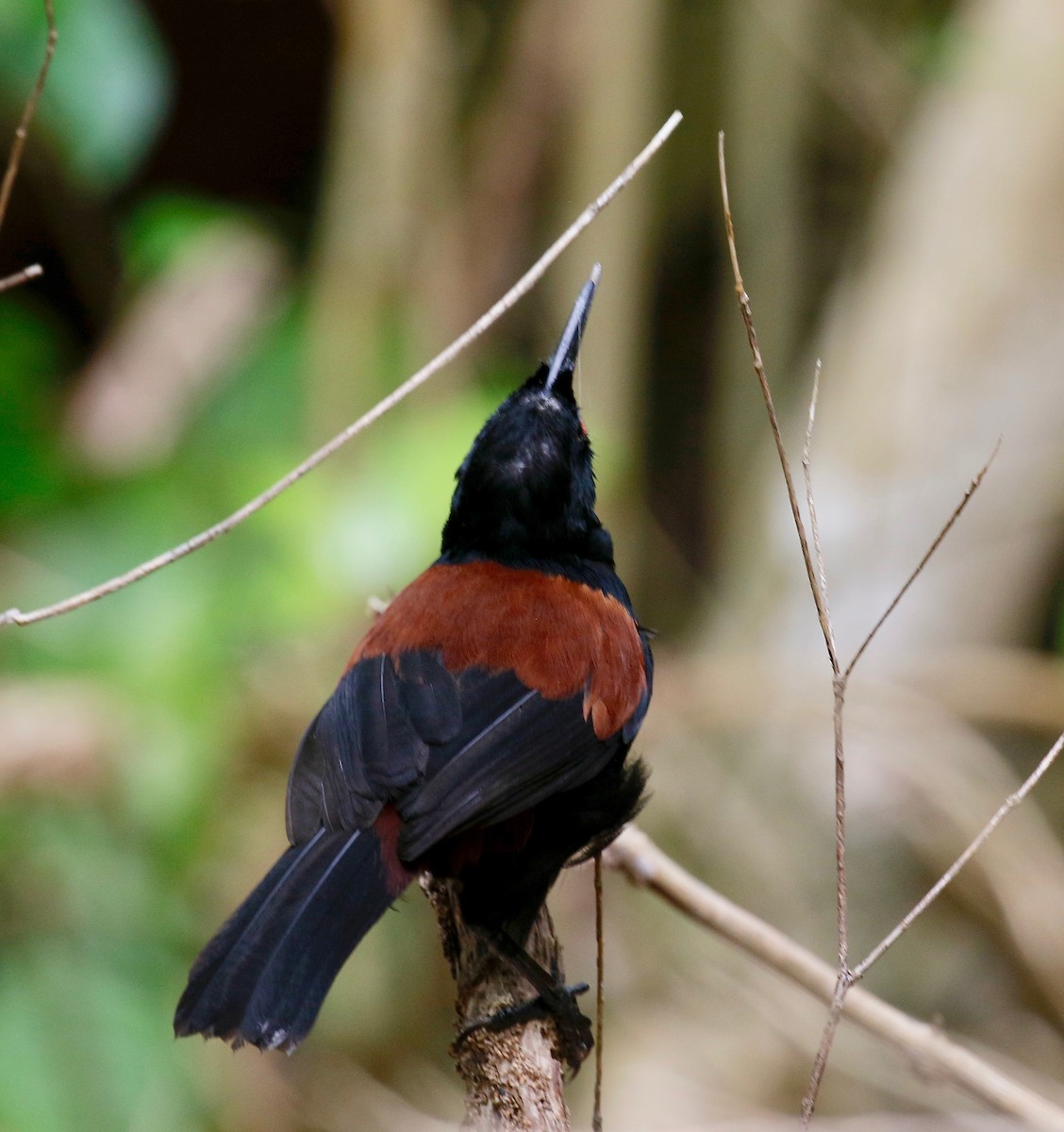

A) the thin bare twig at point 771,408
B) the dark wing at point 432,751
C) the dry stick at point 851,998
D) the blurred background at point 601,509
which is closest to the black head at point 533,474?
the dark wing at point 432,751

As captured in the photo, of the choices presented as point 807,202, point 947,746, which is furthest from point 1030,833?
point 807,202

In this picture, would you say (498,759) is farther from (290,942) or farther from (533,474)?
(533,474)

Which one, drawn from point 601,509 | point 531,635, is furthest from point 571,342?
point 601,509

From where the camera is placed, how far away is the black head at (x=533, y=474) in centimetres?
242

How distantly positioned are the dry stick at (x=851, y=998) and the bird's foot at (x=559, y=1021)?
0.22m

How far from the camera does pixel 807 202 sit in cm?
582

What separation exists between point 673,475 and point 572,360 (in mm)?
4244

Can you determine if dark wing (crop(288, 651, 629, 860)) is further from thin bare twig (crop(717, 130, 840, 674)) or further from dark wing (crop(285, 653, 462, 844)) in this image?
thin bare twig (crop(717, 130, 840, 674))

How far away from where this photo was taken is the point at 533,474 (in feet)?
7.93

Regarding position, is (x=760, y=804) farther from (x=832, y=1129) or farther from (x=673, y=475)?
(x=673, y=475)

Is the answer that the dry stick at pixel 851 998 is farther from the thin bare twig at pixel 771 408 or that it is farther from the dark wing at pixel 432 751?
the thin bare twig at pixel 771 408

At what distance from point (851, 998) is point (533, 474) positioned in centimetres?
102

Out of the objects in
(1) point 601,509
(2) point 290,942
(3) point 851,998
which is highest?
(2) point 290,942

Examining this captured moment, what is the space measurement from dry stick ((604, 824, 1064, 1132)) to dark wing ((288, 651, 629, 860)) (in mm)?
217
